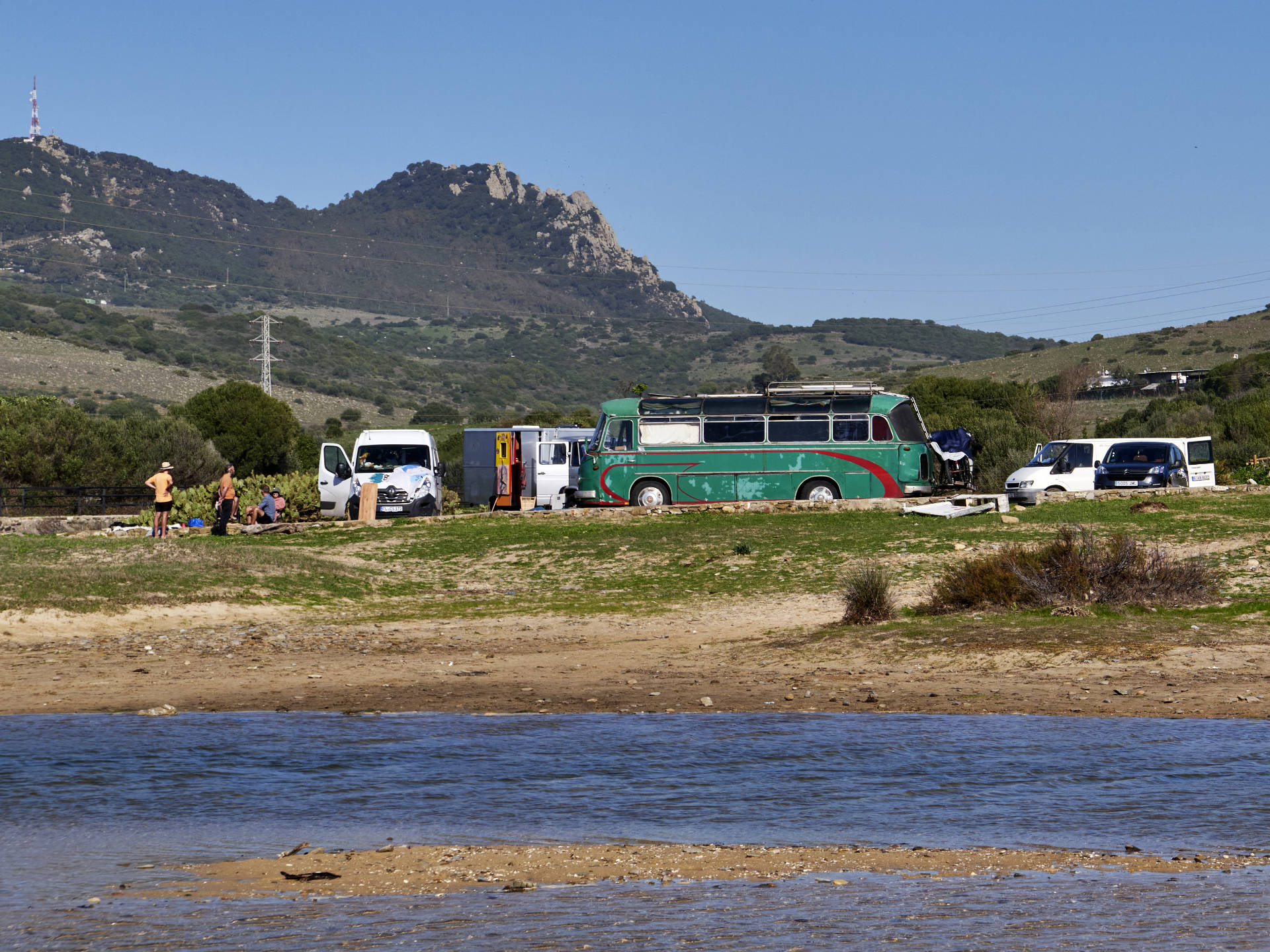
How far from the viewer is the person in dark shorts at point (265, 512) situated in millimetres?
32719

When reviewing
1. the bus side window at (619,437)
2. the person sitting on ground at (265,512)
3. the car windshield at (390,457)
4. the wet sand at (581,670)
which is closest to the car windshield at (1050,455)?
the bus side window at (619,437)

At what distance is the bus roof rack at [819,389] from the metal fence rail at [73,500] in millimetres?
19789

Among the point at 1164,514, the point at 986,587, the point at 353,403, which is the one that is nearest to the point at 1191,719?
the point at 986,587

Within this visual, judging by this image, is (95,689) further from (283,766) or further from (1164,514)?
(1164,514)

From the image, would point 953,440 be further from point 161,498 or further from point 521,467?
point 161,498

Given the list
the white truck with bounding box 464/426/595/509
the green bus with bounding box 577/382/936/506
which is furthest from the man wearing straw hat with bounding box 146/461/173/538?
the white truck with bounding box 464/426/595/509

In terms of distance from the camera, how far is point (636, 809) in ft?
26.2

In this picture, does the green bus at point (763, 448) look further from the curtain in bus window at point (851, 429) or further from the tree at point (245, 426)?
the tree at point (245, 426)

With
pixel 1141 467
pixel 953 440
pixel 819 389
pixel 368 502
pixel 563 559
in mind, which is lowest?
pixel 563 559

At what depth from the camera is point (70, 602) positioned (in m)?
16.5

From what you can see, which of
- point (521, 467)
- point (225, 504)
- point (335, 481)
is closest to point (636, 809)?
point (225, 504)

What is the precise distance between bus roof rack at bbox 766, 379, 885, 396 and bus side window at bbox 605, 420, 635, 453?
3.81 meters

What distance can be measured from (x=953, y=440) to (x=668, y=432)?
10754 mm

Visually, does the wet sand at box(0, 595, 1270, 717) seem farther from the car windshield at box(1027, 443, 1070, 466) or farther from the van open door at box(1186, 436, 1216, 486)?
the van open door at box(1186, 436, 1216, 486)
